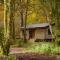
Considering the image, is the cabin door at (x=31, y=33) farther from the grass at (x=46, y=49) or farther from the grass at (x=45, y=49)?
the grass at (x=46, y=49)

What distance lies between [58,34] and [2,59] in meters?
16.0

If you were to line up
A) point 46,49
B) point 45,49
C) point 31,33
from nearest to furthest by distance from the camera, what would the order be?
point 45,49
point 46,49
point 31,33

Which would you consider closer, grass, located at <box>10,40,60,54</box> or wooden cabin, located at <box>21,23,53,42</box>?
grass, located at <box>10,40,60,54</box>

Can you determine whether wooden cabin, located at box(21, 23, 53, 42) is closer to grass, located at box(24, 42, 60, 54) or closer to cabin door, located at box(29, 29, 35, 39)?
cabin door, located at box(29, 29, 35, 39)

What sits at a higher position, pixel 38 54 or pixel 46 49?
pixel 38 54

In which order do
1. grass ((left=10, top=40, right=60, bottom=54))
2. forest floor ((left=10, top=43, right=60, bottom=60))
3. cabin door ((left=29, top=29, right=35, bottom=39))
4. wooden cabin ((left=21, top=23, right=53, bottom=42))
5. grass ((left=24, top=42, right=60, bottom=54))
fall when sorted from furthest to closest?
cabin door ((left=29, top=29, right=35, bottom=39)) < wooden cabin ((left=21, top=23, right=53, bottom=42)) < grass ((left=10, top=40, right=60, bottom=54)) < grass ((left=24, top=42, right=60, bottom=54)) < forest floor ((left=10, top=43, right=60, bottom=60))

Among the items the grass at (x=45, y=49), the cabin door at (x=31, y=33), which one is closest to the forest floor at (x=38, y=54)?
the grass at (x=45, y=49)

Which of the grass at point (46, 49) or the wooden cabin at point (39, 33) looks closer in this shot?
the grass at point (46, 49)

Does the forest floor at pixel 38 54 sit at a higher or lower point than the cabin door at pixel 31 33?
higher

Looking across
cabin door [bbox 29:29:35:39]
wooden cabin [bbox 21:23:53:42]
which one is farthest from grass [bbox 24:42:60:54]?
cabin door [bbox 29:29:35:39]

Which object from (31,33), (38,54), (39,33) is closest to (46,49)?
(38,54)

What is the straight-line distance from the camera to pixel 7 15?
1705cm

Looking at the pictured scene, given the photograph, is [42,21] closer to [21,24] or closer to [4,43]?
[21,24]

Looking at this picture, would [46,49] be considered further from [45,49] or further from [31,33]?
[31,33]
